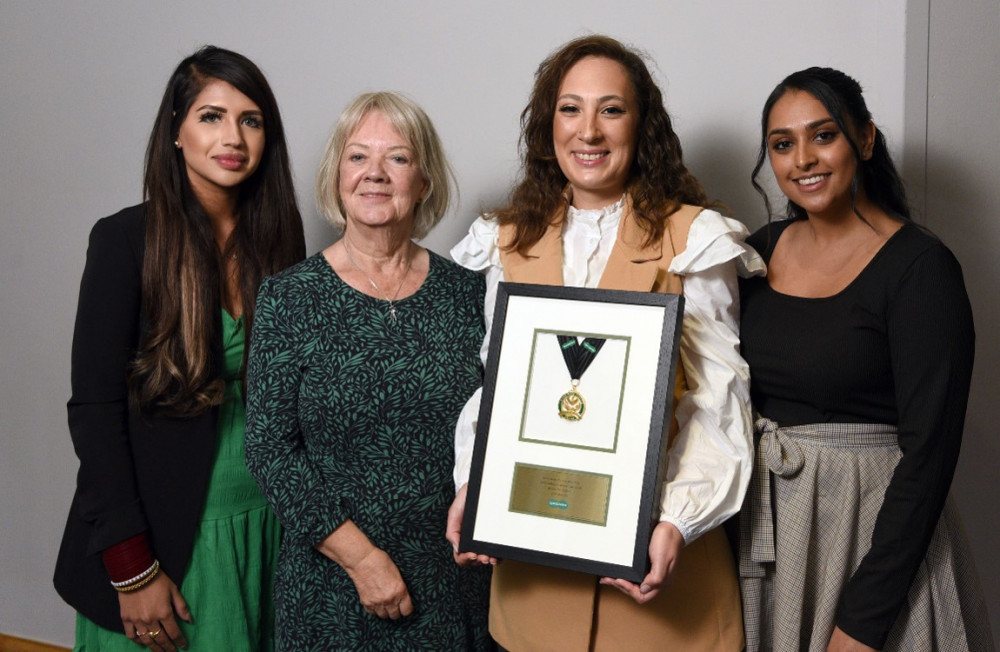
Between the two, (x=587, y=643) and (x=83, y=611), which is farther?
(x=83, y=611)

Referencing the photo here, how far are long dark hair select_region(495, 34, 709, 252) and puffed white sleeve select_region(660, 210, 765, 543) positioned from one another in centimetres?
10

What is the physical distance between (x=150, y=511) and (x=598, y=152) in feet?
3.65

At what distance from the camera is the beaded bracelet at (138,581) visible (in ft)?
5.67

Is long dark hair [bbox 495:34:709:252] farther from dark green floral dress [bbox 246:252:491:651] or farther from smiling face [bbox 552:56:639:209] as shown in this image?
dark green floral dress [bbox 246:252:491:651]

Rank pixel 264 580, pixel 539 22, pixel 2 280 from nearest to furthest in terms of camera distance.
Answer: pixel 264 580 < pixel 539 22 < pixel 2 280

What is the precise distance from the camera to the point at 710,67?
209 cm

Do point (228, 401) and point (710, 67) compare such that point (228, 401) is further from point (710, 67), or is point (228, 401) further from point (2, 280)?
point (2, 280)

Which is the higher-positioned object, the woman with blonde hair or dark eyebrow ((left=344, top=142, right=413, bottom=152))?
dark eyebrow ((left=344, top=142, right=413, bottom=152))

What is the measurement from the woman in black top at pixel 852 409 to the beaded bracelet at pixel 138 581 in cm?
112

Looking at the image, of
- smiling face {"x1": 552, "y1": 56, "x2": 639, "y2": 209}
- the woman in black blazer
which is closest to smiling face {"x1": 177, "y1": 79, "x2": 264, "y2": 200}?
the woman in black blazer

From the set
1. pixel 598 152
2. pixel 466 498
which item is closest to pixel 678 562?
pixel 466 498

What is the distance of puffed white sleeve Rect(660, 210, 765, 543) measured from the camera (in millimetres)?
1388

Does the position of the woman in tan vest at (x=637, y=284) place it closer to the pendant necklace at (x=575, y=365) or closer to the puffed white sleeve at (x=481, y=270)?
the puffed white sleeve at (x=481, y=270)

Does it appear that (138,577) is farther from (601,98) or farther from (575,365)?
(601,98)
